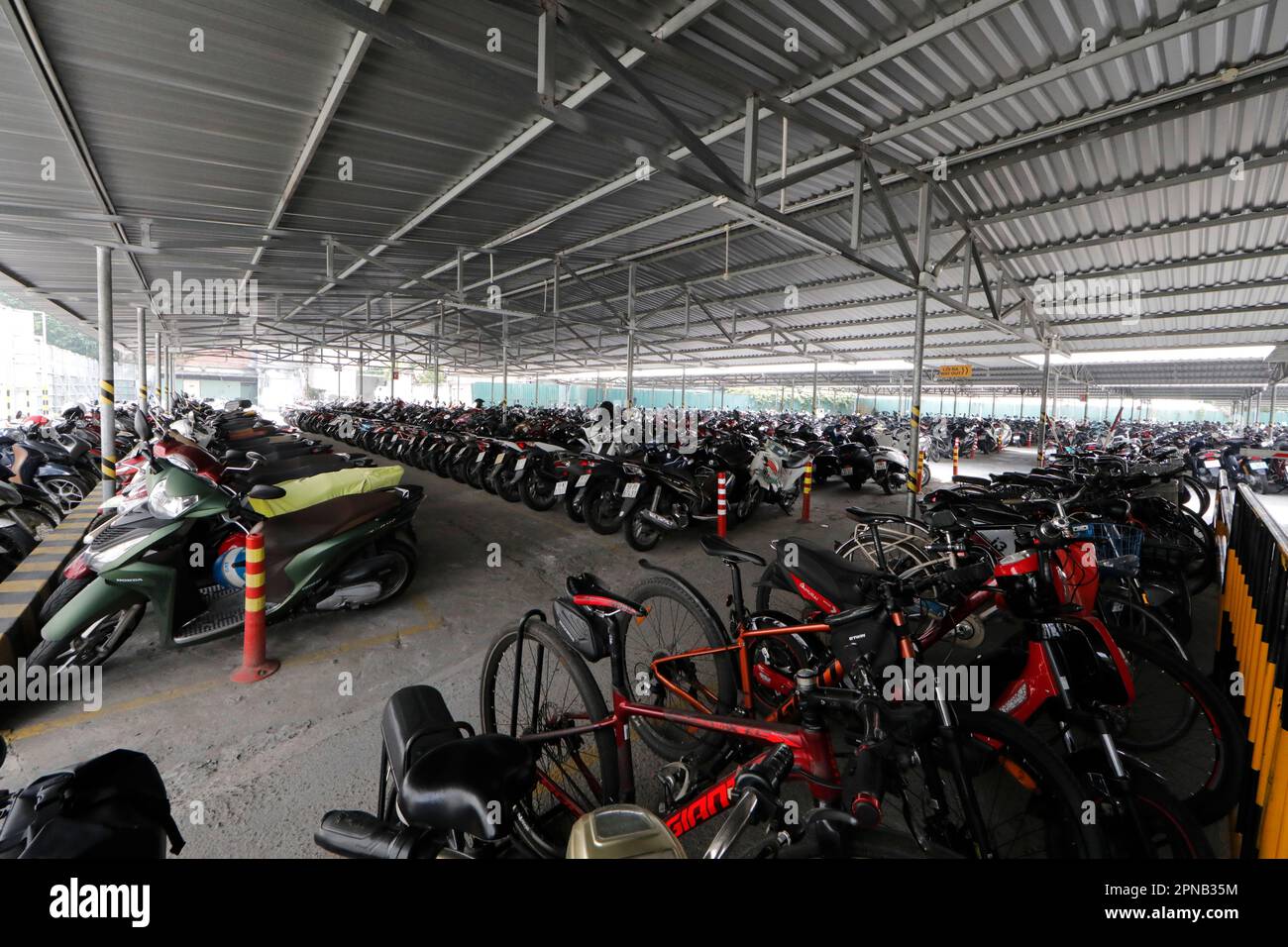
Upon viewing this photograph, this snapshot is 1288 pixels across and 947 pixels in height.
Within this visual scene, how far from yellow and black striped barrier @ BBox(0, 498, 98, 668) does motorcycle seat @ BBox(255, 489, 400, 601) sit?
3.43 feet

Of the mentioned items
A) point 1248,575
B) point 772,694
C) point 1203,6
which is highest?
point 1203,6

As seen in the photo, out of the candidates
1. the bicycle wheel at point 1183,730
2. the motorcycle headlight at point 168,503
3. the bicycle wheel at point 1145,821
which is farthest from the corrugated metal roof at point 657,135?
the bicycle wheel at point 1145,821

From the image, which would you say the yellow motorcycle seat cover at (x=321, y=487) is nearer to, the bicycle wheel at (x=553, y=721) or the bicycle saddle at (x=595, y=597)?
the bicycle wheel at (x=553, y=721)

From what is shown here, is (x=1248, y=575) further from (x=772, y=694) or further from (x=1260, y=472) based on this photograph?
(x=1260, y=472)

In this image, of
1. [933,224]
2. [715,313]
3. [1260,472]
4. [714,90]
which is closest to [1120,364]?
[1260,472]

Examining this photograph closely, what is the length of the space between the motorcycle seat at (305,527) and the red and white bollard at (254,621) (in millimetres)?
333

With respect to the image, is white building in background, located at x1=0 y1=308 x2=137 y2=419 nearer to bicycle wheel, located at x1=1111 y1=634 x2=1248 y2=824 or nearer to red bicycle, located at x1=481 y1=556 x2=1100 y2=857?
red bicycle, located at x1=481 y1=556 x2=1100 y2=857

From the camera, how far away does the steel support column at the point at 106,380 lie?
6.04 metres

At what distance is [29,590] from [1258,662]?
5925 millimetres

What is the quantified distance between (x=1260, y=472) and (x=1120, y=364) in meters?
11.9

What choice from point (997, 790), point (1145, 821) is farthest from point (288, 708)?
point (1145, 821)

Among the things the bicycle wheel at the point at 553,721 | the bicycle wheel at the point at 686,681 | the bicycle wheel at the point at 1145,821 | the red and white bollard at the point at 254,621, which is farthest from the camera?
the red and white bollard at the point at 254,621

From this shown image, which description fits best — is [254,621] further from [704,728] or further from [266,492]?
[704,728]
